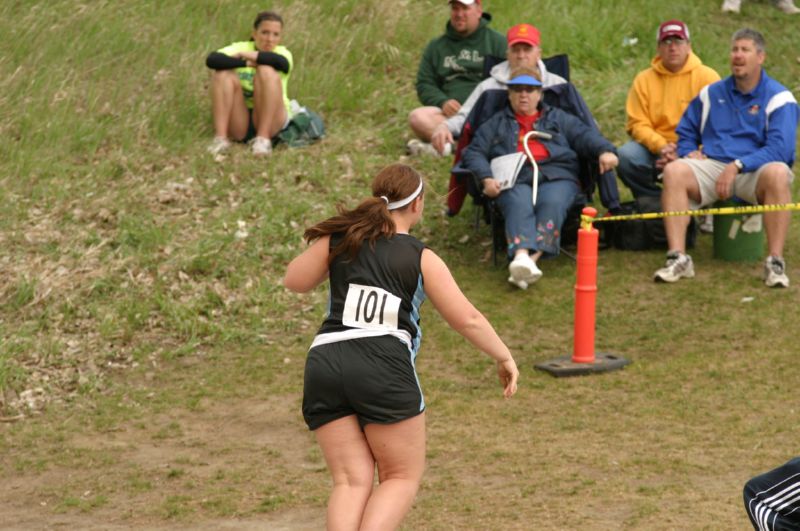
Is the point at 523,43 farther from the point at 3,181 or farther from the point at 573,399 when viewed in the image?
the point at 3,181

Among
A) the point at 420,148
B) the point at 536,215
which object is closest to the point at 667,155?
the point at 536,215

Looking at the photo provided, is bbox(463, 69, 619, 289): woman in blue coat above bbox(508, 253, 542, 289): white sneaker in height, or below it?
above

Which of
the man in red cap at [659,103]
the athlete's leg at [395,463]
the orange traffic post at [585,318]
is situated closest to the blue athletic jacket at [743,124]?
the man in red cap at [659,103]

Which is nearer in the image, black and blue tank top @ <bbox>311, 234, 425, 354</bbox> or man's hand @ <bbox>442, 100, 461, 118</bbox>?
black and blue tank top @ <bbox>311, 234, 425, 354</bbox>

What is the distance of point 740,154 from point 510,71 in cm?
192

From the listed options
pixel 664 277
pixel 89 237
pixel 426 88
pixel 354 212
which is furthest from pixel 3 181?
pixel 354 212

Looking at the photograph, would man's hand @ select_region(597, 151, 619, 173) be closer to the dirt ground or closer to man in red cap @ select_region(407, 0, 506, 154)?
man in red cap @ select_region(407, 0, 506, 154)

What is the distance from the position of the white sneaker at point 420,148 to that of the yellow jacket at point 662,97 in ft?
6.45

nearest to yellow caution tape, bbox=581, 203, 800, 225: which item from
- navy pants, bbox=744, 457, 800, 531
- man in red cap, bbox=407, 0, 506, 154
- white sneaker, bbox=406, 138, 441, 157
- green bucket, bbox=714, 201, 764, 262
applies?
green bucket, bbox=714, 201, 764, 262

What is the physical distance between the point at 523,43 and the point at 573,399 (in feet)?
11.2

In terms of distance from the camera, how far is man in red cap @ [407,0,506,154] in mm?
11219

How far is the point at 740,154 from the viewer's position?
9.46 m

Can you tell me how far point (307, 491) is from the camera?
6.46 meters

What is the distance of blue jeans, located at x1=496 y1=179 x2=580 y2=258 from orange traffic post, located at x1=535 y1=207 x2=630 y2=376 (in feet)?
3.72
